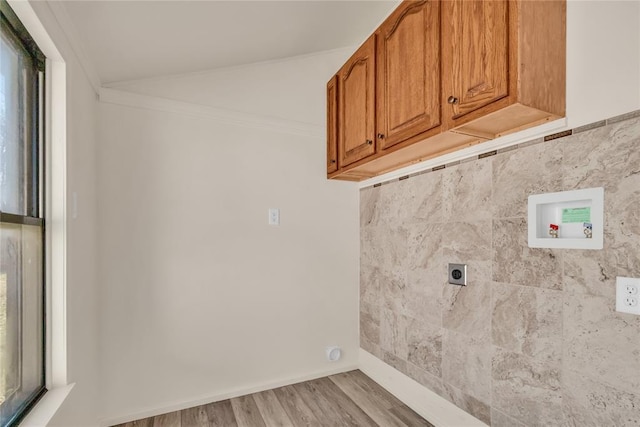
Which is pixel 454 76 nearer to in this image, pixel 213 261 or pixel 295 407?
pixel 213 261

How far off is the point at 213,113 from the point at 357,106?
3.24 ft

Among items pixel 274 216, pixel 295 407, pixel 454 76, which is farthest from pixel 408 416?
pixel 454 76

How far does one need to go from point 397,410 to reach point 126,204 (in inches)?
85.0

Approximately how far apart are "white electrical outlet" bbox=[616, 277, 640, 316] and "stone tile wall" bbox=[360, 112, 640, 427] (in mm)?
20

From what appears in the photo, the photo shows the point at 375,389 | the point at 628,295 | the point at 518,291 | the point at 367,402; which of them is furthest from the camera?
the point at 375,389

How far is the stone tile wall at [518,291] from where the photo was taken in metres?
1.12

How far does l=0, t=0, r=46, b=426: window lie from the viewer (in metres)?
1.03

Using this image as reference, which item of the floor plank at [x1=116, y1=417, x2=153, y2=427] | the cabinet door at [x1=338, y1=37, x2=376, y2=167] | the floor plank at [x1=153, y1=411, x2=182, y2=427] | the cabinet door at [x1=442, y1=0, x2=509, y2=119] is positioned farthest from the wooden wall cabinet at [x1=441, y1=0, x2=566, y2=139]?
the floor plank at [x1=116, y1=417, x2=153, y2=427]

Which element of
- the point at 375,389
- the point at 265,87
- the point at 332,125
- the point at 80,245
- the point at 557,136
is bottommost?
the point at 375,389

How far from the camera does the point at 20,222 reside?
111cm

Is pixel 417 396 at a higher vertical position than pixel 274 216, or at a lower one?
lower

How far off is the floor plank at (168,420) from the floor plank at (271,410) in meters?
0.48

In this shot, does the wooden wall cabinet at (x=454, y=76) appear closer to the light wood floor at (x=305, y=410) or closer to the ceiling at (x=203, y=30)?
the ceiling at (x=203, y=30)

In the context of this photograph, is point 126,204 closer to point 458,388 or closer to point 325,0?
point 325,0
